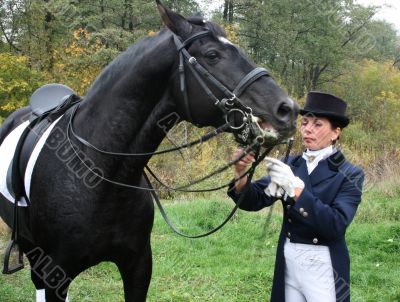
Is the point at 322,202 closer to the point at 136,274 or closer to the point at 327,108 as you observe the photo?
the point at 327,108

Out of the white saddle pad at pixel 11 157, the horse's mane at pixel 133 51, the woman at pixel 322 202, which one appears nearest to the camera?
the horse's mane at pixel 133 51

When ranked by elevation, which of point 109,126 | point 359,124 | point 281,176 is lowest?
point 359,124

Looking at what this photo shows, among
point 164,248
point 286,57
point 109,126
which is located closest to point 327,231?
point 109,126

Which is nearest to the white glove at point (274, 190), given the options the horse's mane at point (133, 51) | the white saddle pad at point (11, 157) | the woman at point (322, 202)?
the woman at point (322, 202)

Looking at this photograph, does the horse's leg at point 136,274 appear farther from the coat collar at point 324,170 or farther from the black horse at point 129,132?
the coat collar at point 324,170

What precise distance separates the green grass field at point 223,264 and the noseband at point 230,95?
2132mm

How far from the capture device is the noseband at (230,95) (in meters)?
2.08

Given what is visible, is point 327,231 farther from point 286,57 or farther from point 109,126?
point 286,57

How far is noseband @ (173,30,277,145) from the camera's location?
2076 millimetres

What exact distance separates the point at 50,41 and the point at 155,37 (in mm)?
24149

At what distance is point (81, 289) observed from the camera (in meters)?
4.64

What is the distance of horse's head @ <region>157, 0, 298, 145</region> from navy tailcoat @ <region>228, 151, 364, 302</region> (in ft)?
1.60

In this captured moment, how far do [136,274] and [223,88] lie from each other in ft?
4.97

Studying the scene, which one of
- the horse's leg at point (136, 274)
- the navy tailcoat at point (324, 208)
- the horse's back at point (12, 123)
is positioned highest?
the horse's back at point (12, 123)
